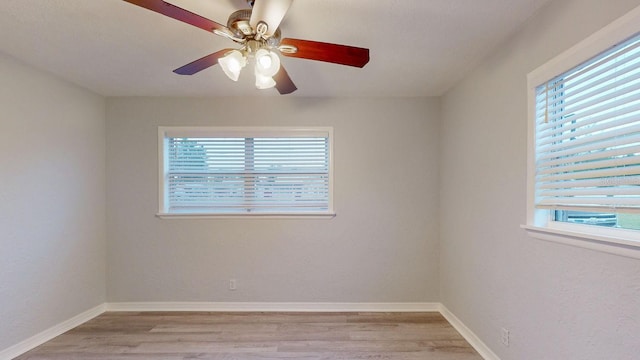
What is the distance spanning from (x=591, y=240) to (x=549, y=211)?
39cm

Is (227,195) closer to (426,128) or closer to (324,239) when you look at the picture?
(324,239)

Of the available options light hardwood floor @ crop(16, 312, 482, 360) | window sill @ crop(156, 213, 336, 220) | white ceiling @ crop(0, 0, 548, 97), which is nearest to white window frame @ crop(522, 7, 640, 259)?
white ceiling @ crop(0, 0, 548, 97)

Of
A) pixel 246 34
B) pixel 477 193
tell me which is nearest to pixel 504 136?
pixel 477 193

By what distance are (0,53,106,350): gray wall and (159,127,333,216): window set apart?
74 cm

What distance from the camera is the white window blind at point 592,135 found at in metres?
1.27

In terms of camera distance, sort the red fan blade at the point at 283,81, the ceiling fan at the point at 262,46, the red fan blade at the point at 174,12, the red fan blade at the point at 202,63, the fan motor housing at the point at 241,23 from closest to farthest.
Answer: the red fan blade at the point at 174,12 < the ceiling fan at the point at 262,46 < the fan motor housing at the point at 241,23 < the red fan blade at the point at 202,63 < the red fan blade at the point at 283,81

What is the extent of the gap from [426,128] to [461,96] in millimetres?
539

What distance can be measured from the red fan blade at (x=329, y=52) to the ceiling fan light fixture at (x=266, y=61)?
0.11 meters

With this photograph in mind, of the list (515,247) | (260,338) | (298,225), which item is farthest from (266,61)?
(260,338)

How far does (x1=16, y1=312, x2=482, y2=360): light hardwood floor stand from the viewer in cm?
239

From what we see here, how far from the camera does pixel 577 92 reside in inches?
60.7

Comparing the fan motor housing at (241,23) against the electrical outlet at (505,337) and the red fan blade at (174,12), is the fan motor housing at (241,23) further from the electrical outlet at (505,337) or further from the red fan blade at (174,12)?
the electrical outlet at (505,337)

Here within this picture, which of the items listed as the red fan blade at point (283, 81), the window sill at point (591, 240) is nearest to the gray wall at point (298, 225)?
the red fan blade at point (283, 81)

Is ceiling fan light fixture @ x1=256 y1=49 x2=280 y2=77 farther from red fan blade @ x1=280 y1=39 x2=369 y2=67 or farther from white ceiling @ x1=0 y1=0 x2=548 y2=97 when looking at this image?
white ceiling @ x1=0 y1=0 x2=548 y2=97
